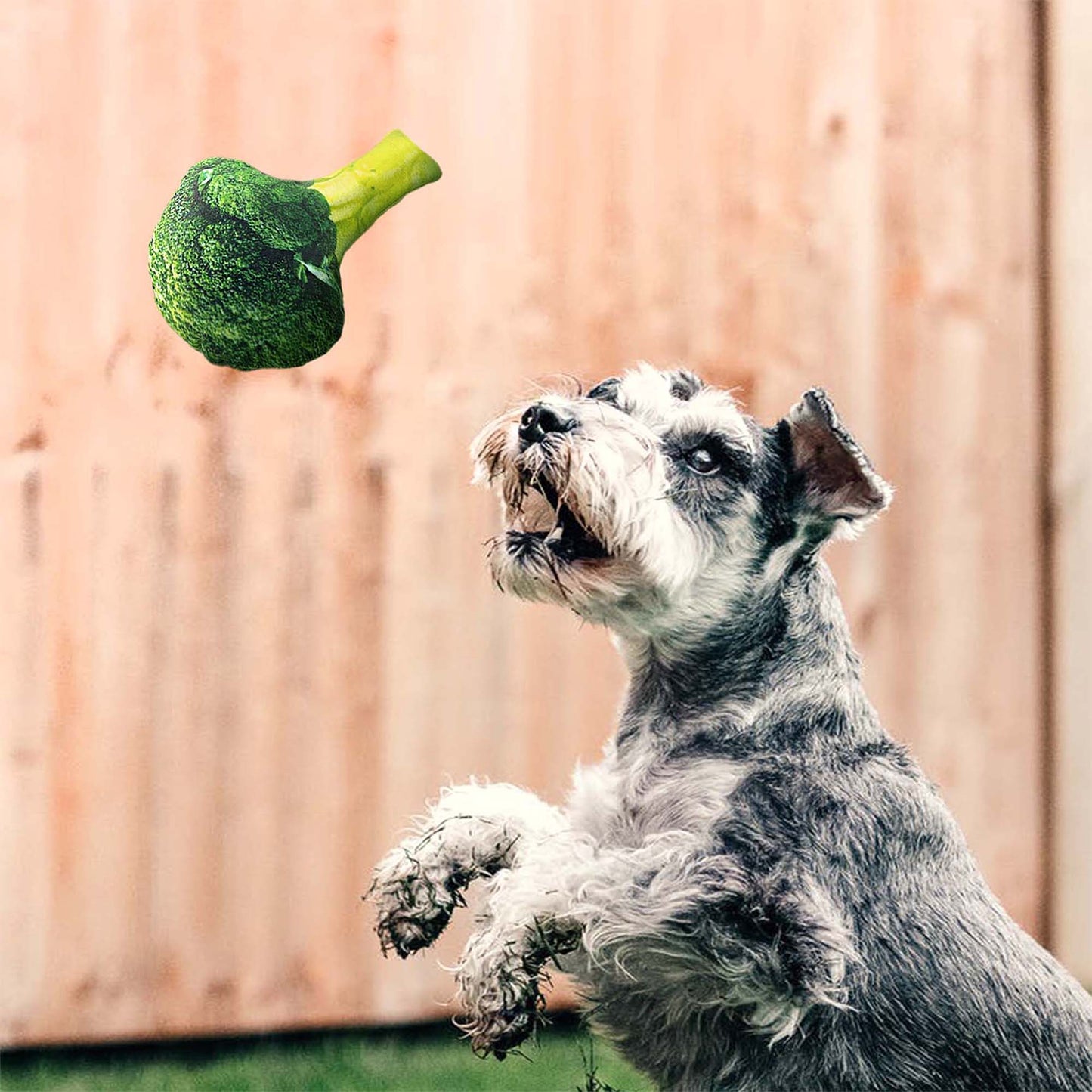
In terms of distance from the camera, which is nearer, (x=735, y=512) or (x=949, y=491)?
(x=735, y=512)

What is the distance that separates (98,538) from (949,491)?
232 cm

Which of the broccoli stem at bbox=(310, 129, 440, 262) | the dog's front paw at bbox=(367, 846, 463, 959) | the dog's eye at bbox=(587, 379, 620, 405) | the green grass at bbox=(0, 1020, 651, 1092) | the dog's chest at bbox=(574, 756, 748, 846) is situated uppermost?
the broccoli stem at bbox=(310, 129, 440, 262)

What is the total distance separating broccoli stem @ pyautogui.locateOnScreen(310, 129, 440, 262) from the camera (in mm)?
2779

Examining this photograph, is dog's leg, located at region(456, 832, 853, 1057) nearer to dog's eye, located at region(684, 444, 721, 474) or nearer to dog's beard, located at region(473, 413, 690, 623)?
dog's beard, located at region(473, 413, 690, 623)

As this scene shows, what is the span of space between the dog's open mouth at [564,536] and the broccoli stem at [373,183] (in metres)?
0.81

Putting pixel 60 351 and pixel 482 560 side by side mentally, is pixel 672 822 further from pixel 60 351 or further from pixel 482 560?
pixel 60 351

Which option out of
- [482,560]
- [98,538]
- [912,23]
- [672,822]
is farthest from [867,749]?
[912,23]

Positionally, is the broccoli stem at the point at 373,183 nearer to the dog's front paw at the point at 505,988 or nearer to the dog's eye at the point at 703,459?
the dog's eye at the point at 703,459

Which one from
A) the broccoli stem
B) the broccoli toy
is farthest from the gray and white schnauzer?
the broccoli stem

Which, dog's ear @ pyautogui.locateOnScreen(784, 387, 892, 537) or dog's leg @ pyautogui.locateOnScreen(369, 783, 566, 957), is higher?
dog's ear @ pyautogui.locateOnScreen(784, 387, 892, 537)

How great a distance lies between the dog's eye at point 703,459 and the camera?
7.69 feet

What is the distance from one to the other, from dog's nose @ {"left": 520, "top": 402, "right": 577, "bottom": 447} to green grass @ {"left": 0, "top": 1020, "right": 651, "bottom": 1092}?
1961 millimetres

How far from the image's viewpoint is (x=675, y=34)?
4.16m

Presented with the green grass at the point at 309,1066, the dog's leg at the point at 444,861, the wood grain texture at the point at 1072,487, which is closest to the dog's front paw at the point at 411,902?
the dog's leg at the point at 444,861
